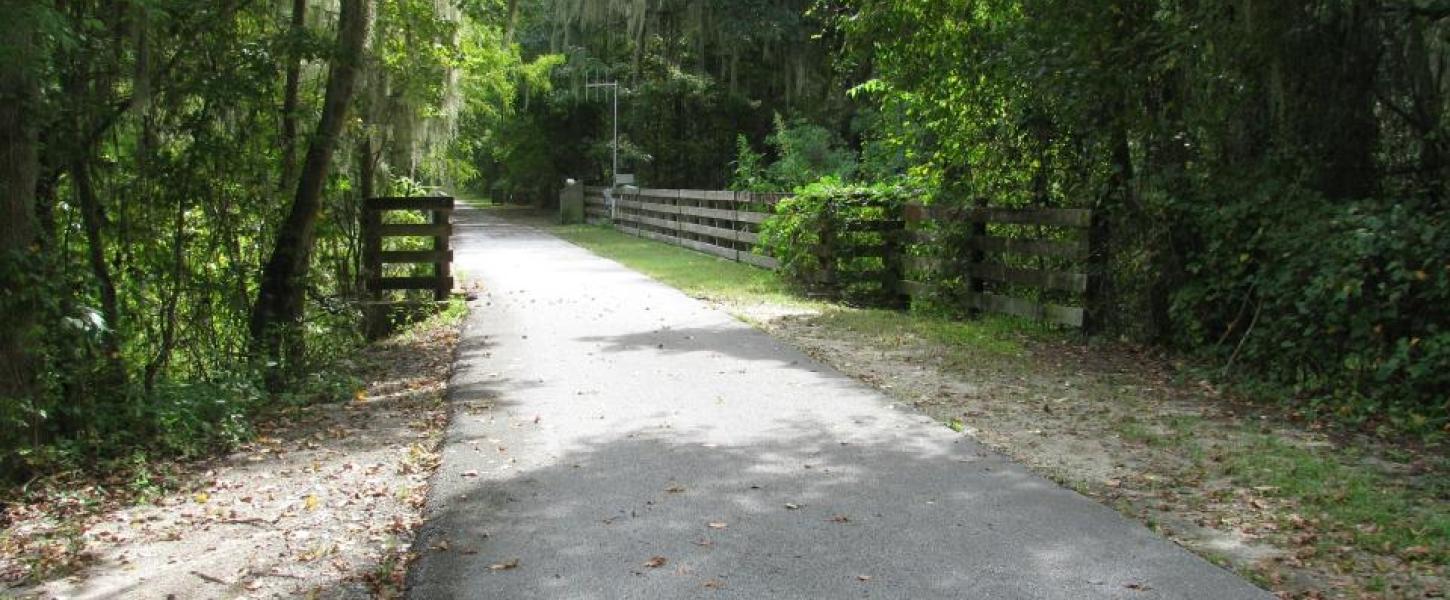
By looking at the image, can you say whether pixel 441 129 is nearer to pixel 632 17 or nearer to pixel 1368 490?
pixel 632 17

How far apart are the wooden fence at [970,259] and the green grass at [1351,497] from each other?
14.2 ft

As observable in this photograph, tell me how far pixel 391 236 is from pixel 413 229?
0.45 m

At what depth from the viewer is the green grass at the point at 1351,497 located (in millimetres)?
4840

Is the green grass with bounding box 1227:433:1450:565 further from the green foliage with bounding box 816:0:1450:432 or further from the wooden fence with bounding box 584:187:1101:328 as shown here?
the wooden fence with bounding box 584:187:1101:328

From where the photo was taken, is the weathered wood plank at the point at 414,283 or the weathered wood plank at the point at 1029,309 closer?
the weathered wood plank at the point at 1029,309

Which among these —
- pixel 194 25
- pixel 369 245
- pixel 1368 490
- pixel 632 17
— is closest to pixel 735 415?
pixel 1368 490

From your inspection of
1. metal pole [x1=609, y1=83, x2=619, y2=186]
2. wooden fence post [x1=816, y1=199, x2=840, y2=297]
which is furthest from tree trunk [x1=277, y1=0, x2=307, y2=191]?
metal pole [x1=609, y1=83, x2=619, y2=186]

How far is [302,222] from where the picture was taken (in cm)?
1014

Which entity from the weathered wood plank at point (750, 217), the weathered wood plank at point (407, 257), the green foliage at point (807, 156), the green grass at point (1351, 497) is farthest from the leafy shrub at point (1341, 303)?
the green foliage at point (807, 156)

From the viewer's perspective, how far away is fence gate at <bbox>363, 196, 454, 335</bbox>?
41.7ft

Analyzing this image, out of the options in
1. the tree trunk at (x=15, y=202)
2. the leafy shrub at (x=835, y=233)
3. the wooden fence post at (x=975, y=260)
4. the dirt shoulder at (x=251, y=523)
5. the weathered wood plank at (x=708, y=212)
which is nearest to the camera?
the dirt shoulder at (x=251, y=523)

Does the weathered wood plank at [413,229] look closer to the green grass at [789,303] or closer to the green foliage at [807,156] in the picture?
the green grass at [789,303]

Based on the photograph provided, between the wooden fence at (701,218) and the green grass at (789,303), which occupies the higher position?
the wooden fence at (701,218)

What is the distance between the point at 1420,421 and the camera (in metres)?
6.86
